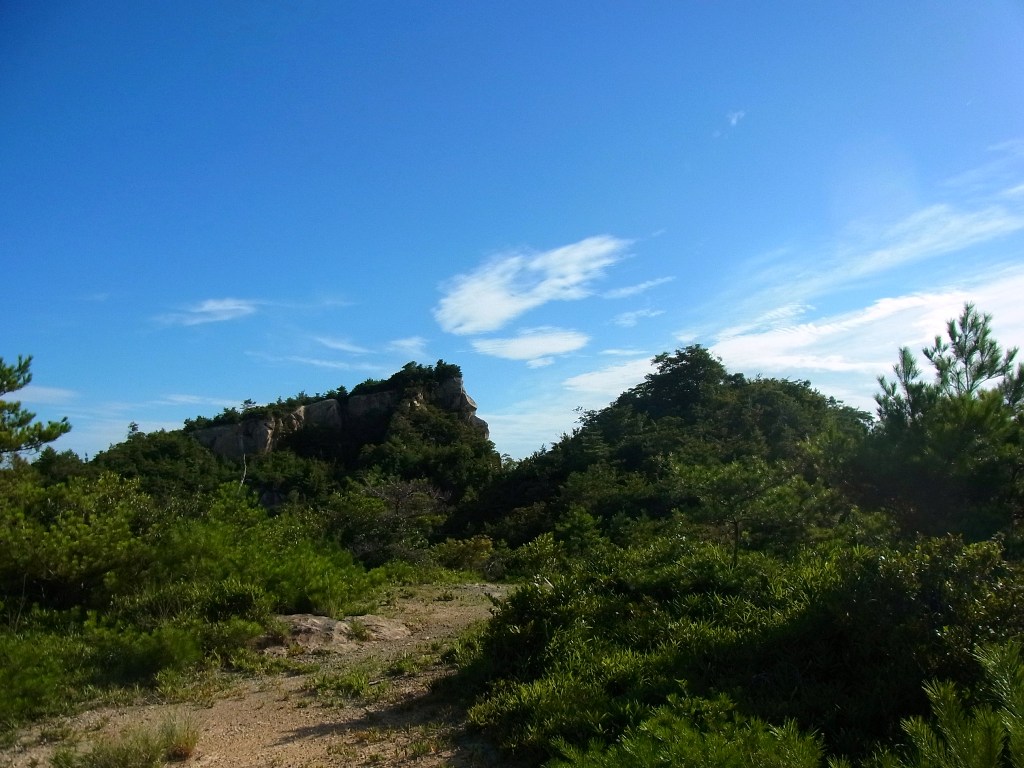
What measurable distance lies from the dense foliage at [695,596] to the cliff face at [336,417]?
67.7 feet

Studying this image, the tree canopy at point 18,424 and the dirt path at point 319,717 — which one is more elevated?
the tree canopy at point 18,424

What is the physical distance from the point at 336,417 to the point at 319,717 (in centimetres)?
3553

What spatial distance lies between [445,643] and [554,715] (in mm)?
4090

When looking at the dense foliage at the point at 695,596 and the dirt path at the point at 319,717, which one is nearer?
the dense foliage at the point at 695,596

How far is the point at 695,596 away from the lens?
673 cm

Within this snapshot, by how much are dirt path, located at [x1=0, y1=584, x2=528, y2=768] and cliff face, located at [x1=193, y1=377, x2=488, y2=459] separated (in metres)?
30.4

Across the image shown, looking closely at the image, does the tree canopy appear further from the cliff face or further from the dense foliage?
the cliff face

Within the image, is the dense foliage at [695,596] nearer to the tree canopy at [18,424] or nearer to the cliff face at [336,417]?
the tree canopy at [18,424]

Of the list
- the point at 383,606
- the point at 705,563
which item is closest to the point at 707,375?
the point at 383,606

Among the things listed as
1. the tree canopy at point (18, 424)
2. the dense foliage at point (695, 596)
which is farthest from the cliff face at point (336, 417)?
the tree canopy at point (18, 424)

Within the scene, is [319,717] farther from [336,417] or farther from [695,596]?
[336,417]

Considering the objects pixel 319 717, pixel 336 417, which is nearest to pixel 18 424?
pixel 319 717

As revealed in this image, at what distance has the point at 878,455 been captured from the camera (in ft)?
35.8

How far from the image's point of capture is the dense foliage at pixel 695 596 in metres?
4.16
